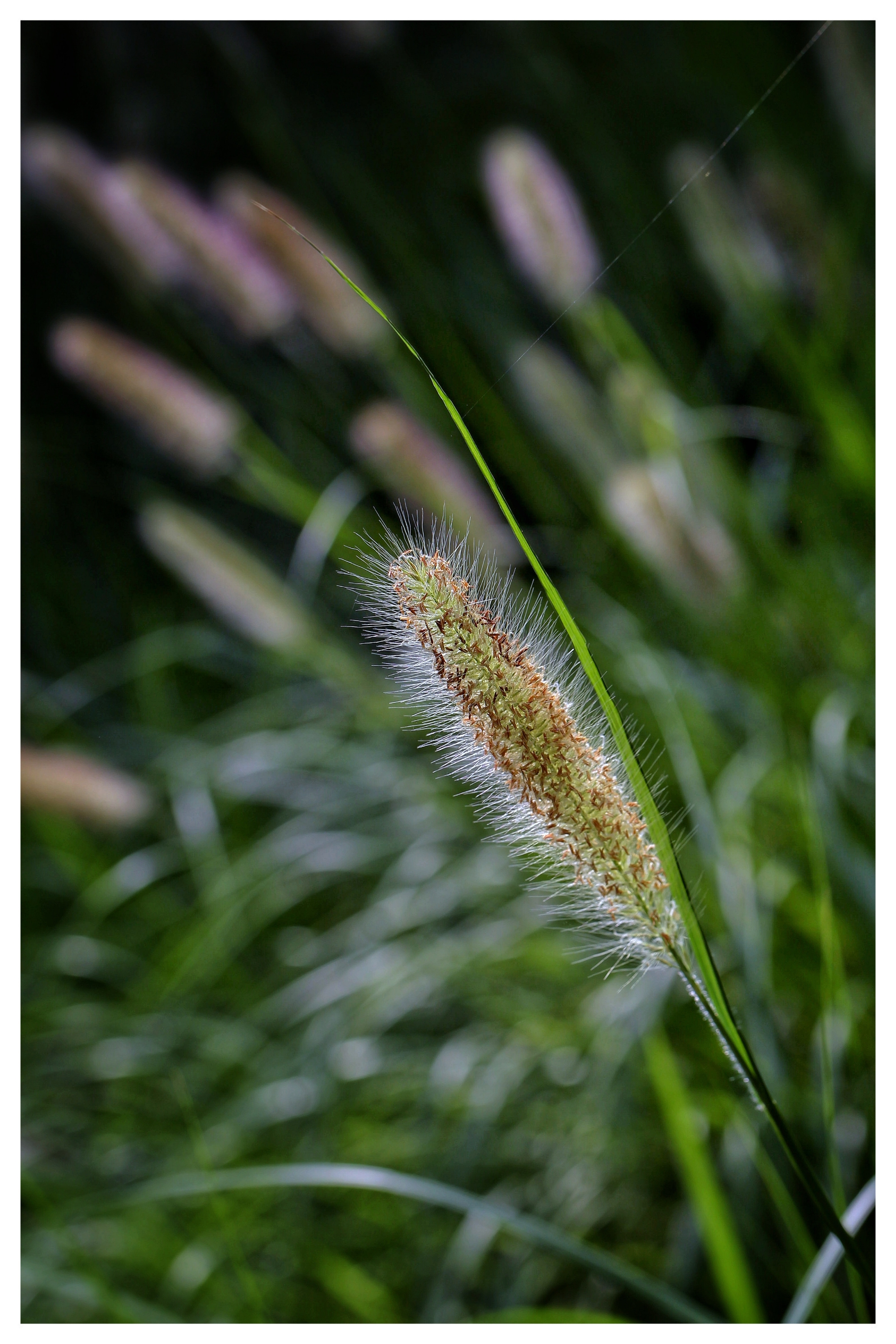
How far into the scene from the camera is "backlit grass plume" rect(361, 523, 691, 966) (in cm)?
33

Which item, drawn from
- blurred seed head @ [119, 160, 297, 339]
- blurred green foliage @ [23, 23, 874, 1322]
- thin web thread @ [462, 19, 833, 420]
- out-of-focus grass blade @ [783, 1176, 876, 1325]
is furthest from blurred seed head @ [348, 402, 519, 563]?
out-of-focus grass blade @ [783, 1176, 876, 1325]

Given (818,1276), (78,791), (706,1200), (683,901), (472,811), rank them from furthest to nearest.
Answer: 1. (78,791)
2. (472,811)
3. (706,1200)
4. (818,1276)
5. (683,901)

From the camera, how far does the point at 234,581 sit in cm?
101

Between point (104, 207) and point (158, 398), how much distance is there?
25 centimetres

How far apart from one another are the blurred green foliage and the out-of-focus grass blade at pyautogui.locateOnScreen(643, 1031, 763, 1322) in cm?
2

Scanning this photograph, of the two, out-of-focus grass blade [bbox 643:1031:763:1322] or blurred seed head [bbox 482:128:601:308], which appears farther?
blurred seed head [bbox 482:128:601:308]

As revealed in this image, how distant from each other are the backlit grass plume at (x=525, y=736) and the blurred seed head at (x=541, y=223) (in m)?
0.49

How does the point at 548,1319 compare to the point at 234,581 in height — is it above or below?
below

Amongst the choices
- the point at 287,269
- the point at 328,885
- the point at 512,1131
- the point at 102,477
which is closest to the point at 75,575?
the point at 102,477

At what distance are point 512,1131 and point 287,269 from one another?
1009 millimetres

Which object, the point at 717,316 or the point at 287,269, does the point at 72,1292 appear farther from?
the point at 717,316

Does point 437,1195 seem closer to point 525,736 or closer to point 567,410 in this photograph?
point 525,736

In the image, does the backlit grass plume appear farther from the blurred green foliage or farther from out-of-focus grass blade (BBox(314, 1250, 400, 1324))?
out-of-focus grass blade (BBox(314, 1250, 400, 1324))

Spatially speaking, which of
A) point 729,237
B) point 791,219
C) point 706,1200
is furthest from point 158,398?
point 706,1200
